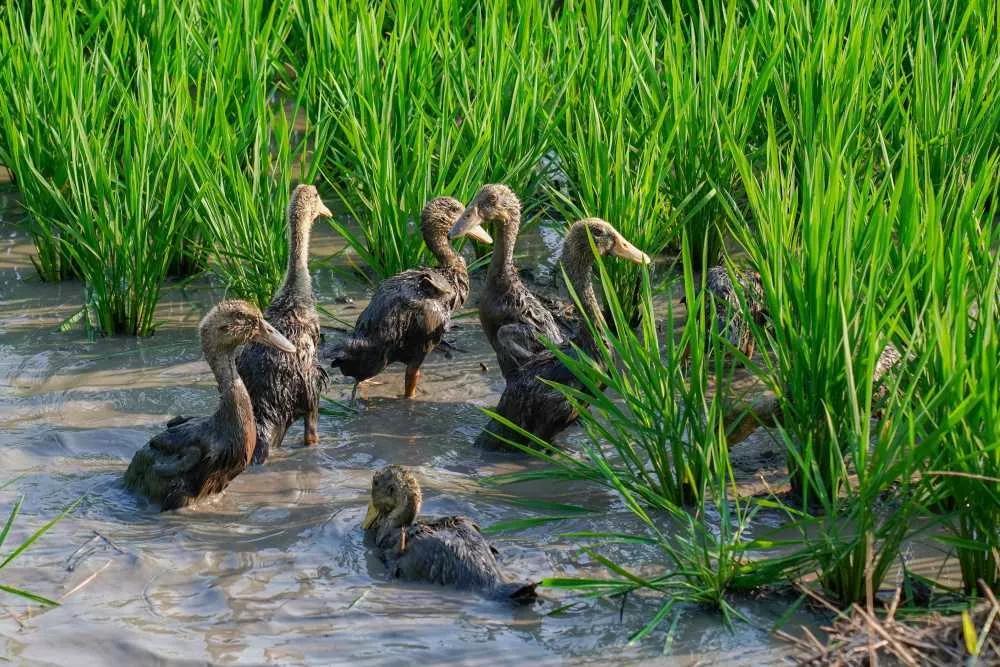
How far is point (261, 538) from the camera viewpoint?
17.1ft

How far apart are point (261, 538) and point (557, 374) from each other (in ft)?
4.82

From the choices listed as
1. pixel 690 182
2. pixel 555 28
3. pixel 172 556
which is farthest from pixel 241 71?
pixel 172 556

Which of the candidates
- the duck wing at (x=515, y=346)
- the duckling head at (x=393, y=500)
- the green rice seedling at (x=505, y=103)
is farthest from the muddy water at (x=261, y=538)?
the green rice seedling at (x=505, y=103)

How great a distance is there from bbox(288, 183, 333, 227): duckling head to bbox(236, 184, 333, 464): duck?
65mm

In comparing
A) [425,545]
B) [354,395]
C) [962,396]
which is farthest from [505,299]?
[962,396]

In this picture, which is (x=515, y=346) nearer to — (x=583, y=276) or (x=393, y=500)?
(x=583, y=276)

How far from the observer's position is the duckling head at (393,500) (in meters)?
5.07

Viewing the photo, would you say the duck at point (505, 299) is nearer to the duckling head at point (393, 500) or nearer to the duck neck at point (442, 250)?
the duck neck at point (442, 250)

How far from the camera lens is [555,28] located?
25.8 ft

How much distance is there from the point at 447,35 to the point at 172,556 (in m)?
3.72

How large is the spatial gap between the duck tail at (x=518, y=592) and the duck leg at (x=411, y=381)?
2.10 m

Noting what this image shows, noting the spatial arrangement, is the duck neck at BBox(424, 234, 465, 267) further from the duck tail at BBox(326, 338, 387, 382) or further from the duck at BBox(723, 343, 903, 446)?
the duck at BBox(723, 343, 903, 446)

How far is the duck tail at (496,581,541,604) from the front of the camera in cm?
455

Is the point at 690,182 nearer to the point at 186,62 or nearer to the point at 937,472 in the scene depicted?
the point at 186,62
